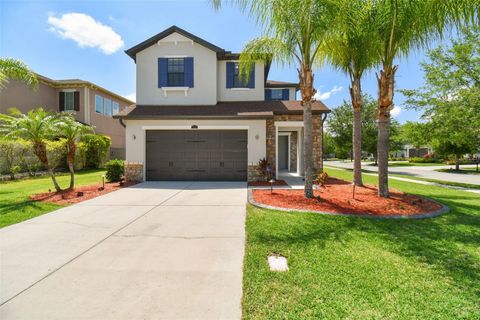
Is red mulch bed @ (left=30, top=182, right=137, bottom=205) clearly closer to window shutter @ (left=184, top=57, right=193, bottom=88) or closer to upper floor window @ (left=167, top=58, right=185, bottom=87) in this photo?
upper floor window @ (left=167, top=58, right=185, bottom=87)

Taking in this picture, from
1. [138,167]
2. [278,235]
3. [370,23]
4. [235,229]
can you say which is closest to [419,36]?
[370,23]

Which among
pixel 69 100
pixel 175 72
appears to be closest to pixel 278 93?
pixel 175 72

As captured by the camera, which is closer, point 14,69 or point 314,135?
point 14,69

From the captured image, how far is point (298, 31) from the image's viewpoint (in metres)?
7.52

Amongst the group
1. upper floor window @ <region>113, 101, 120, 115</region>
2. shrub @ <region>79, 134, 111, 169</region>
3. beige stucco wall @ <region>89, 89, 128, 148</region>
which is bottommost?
shrub @ <region>79, 134, 111, 169</region>

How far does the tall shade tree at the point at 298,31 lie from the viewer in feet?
23.2

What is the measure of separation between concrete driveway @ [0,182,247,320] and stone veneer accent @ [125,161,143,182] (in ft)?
18.0

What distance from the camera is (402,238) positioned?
15.8ft

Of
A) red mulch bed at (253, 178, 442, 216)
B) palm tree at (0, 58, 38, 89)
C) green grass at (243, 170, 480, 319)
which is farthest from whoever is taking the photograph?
palm tree at (0, 58, 38, 89)

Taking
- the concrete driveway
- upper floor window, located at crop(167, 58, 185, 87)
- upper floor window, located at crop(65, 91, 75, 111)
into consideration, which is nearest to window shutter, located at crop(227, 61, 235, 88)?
upper floor window, located at crop(167, 58, 185, 87)

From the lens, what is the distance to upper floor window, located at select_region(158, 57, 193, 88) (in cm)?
1371

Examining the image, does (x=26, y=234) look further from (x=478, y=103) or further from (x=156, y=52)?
(x=478, y=103)

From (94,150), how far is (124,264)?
1913cm

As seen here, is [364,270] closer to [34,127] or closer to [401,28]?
[401,28]
